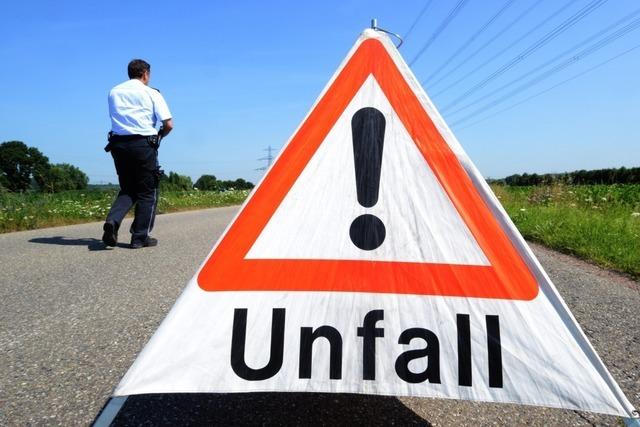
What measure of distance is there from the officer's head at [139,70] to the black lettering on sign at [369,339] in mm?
4723

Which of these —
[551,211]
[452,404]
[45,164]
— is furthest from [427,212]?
[45,164]

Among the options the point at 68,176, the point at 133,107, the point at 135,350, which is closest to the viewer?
the point at 135,350

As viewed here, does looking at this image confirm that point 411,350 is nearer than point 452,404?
Yes

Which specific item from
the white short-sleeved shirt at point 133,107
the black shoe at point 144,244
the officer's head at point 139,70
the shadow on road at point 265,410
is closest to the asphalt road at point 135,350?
the shadow on road at point 265,410

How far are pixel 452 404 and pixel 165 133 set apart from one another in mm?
4495

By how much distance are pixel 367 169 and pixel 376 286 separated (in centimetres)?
38

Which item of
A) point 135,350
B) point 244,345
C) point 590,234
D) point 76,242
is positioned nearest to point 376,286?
point 244,345

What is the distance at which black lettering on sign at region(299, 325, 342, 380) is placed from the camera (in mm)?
1243

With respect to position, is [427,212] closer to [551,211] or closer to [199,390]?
[199,390]

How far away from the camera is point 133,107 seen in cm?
479

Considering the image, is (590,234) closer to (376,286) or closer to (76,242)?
(376,286)

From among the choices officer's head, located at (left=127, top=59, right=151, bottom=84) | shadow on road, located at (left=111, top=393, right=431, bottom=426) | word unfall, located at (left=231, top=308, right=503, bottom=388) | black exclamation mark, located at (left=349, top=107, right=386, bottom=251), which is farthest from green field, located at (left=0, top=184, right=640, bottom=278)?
officer's head, located at (left=127, top=59, right=151, bottom=84)

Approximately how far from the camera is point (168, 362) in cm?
121

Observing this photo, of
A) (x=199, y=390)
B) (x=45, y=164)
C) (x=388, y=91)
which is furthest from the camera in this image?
(x=45, y=164)
